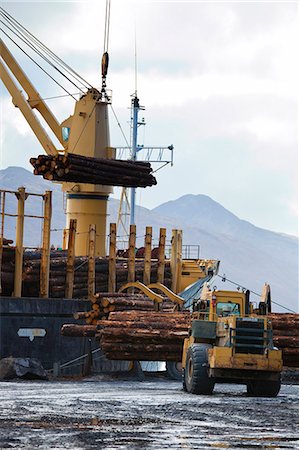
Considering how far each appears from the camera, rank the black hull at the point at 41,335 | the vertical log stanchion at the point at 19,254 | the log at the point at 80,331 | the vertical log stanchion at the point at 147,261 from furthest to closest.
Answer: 1. the vertical log stanchion at the point at 147,261
2. the vertical log stanchion at the point at 19,254
3. the black hull at the point at 41,335
4. the log at the point at 80,331

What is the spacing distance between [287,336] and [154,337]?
10.9 ft

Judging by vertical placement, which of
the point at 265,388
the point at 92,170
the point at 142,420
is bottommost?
the point at 142,420

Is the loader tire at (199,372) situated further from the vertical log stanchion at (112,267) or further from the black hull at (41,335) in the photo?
the vertical log stanchion at (112,267)

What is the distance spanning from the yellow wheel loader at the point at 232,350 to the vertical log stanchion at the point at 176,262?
1736cm

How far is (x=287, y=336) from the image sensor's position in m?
28.9

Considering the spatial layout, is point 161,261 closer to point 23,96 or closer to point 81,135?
point 81,135

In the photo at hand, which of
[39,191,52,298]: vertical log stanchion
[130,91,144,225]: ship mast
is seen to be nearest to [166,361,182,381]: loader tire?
[39,191,52,298]: vertical log stanchion

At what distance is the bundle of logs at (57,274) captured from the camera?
3556cm

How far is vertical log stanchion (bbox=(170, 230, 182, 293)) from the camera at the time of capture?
1650 inches

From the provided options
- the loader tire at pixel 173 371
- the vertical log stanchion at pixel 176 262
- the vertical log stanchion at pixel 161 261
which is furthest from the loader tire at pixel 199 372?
the vertical log stanchion at pixel 176 262

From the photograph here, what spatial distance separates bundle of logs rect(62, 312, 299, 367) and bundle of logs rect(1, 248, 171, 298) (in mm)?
7339

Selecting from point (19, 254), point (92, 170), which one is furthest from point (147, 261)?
point (19, 254)

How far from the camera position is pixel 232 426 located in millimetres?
16594

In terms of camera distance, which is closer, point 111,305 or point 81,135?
point 111,305
